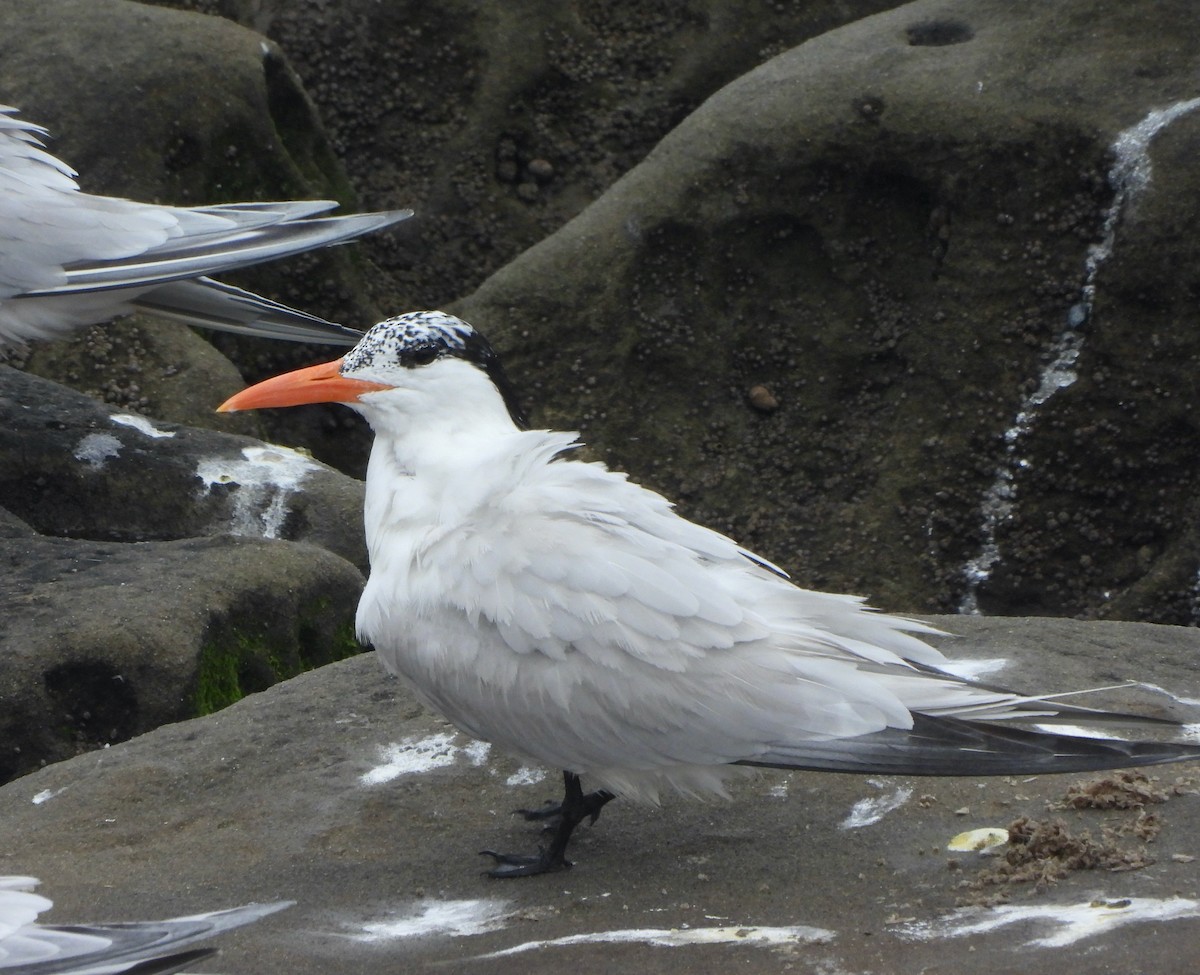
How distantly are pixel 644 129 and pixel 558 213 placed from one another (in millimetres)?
673

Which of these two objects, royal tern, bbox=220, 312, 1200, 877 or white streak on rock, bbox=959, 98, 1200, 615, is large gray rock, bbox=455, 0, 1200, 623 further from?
royal tern, bbox=220, 312, 1200, 877

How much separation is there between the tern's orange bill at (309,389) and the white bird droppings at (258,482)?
1595 mm

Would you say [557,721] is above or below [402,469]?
below

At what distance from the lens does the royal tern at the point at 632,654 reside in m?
2.92

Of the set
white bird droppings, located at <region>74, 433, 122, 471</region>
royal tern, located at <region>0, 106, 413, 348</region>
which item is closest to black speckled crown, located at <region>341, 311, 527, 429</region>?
royal tern, located at <region>0, 106, 413, 348</region>

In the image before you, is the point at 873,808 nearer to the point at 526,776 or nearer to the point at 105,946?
the point at 526,776

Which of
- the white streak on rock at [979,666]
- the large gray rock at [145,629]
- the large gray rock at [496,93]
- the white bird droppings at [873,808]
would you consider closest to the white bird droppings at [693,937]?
the white bird droppings at [873,808]

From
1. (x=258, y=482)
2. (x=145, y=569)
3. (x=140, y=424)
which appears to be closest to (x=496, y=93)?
(x=140, y=424)

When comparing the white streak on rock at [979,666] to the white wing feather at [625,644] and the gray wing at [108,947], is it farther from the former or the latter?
the gray wing at [108,947]

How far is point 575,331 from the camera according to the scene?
20.7 ft

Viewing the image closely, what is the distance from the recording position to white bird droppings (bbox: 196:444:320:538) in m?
5.39

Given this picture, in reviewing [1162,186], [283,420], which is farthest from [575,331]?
[1162,186]

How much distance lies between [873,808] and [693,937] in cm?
65

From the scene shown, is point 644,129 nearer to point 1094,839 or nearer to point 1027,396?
point 1027,396
